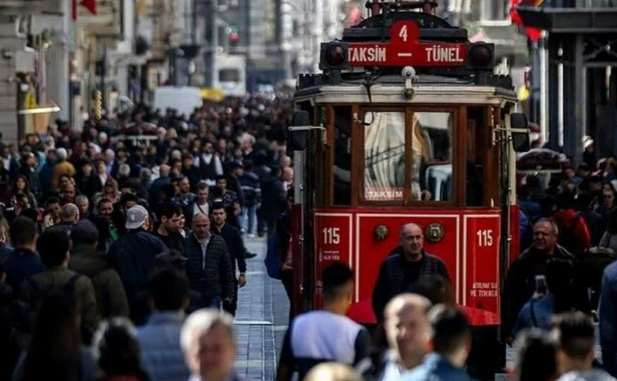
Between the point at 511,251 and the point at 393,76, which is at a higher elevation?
the point at 393,76

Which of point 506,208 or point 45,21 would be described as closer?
point 506,208

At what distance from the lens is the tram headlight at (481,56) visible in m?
18.2

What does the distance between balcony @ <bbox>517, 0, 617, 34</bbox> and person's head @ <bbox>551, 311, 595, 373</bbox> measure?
98.6 ft

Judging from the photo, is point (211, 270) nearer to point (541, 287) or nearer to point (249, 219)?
point (541, 287)

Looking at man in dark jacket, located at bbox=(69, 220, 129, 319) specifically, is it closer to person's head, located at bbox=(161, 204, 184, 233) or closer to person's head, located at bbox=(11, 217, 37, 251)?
person's head, located at bbox=(11, 217, 37, 251)

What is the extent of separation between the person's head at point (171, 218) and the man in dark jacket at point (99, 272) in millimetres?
3439

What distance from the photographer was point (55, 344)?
33.0ft

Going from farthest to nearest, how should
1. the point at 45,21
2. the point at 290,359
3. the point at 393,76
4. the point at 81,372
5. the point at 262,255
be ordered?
the point at 45,21 → the point at 262,255 → the point at 393,76 → the point at 290,359 → the point at 81,372

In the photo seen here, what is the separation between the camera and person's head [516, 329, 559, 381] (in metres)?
9.85

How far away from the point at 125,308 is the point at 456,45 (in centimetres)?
510

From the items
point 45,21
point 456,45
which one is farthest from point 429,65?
point 45,21

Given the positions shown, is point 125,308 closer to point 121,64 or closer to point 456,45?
point 456,45

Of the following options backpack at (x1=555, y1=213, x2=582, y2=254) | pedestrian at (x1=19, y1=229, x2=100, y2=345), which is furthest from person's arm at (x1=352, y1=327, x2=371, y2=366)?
backpack at (x1=555, y1=213, x2=582, y2=254)

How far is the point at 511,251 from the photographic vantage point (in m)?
18.6
